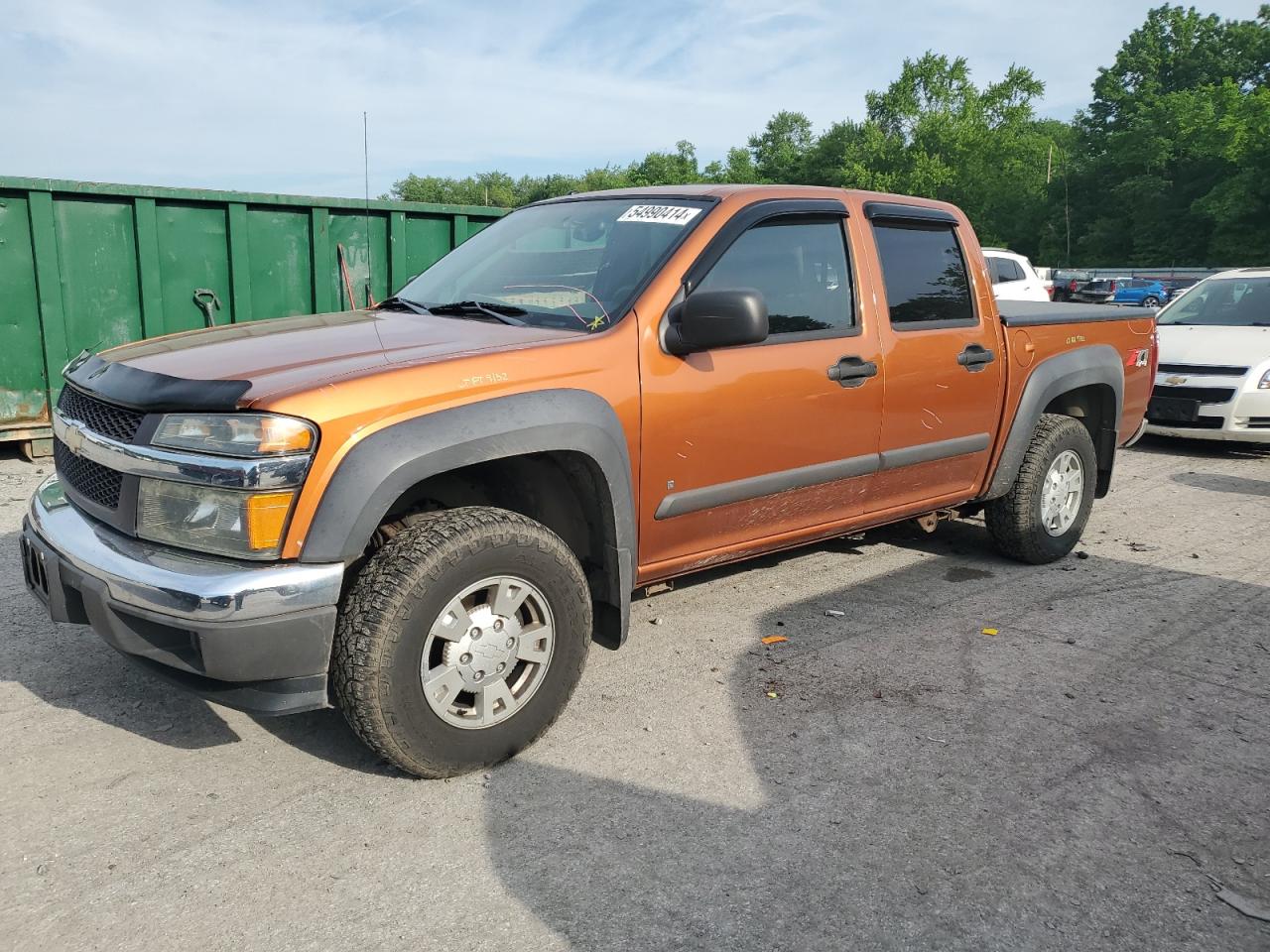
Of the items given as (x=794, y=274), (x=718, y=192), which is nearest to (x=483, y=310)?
(x=718, y=192)

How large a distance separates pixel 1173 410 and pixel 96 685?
871 cm

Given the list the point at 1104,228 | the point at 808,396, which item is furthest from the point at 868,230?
the point at 1104,228

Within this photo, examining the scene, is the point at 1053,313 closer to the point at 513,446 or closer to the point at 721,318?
the point at 721,318

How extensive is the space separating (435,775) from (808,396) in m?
1.95

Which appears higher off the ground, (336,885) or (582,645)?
(582,645)

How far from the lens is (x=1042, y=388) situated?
199 inches

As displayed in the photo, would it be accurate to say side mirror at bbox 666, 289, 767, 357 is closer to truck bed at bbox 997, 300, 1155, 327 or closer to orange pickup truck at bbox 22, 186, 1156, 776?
orange pickup truck at bbox 22, 186, 1156, 776

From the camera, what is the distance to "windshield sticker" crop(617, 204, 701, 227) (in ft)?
12.3

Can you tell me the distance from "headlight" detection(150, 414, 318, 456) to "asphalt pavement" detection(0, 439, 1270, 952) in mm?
1066

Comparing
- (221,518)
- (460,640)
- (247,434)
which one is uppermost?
(247,434)

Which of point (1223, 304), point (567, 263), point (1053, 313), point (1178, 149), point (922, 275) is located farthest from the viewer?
point (1178, 149)

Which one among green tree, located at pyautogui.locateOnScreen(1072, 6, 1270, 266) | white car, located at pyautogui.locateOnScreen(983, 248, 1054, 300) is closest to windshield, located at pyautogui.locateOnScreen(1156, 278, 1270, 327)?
white car, located at pyautogui.locateOnScreen(983, 248, 1054, 300)

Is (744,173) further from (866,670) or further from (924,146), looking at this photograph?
(866,670)

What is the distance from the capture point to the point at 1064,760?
327cm
